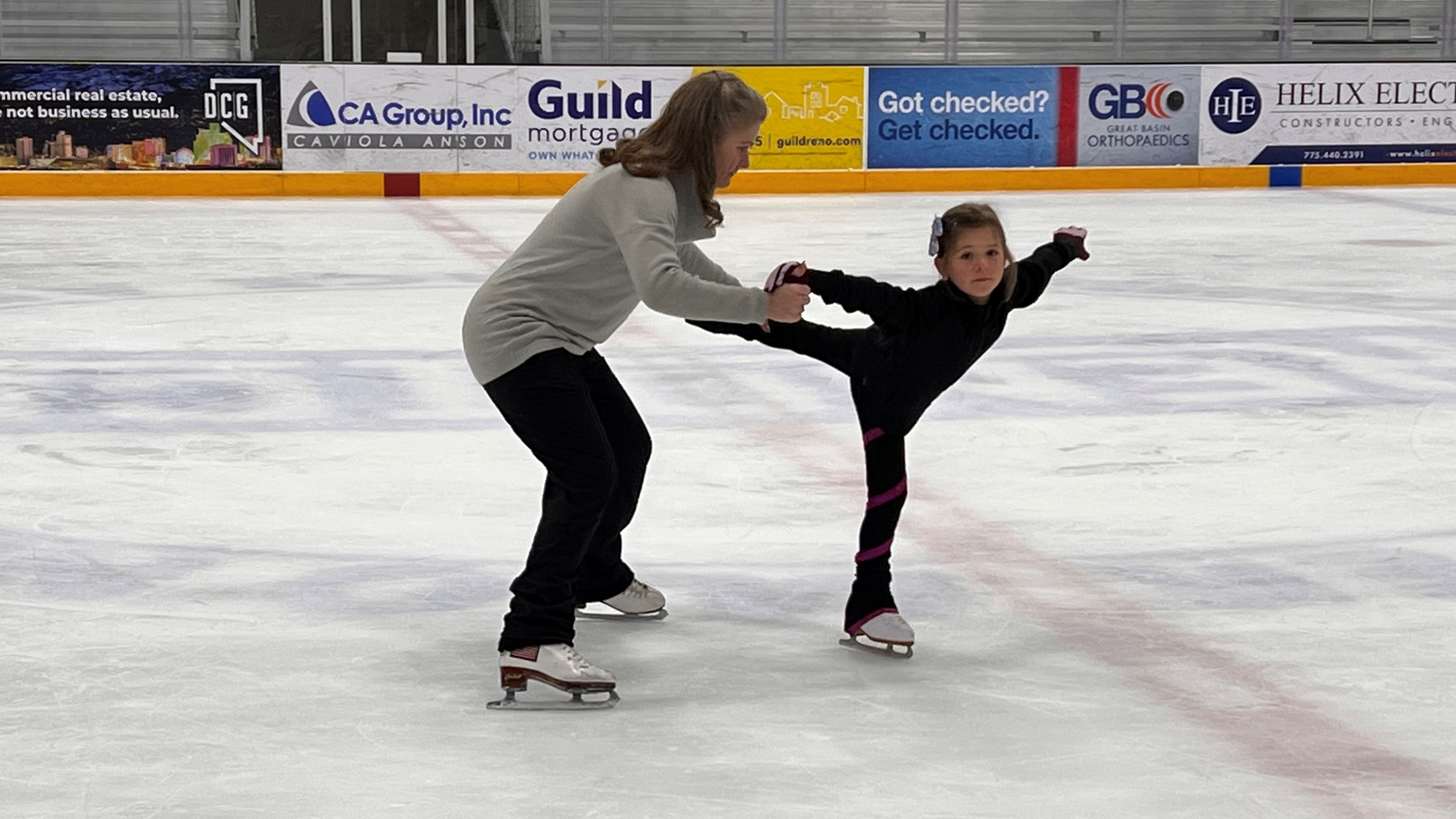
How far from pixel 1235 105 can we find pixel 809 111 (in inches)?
165

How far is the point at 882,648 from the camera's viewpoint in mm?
4176

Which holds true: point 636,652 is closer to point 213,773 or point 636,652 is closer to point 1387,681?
point 213,773

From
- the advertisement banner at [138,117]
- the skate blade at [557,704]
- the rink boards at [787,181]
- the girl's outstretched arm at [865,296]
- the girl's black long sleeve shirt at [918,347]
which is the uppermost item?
the advertisement banner at [138,117]

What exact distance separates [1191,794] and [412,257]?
31.4 feet

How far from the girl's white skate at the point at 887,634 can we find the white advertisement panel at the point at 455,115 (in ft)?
43.3

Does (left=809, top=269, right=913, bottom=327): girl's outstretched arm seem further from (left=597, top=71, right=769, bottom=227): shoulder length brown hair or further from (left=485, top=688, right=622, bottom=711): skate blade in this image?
(left=485, top=688, right=622, bottom=711): skate blade

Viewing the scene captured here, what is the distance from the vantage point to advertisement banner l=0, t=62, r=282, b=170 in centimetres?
1669

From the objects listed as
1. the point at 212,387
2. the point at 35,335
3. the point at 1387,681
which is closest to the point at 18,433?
the point at 212,387

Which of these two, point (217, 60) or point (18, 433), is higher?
point (217, 60)

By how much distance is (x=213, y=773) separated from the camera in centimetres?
339

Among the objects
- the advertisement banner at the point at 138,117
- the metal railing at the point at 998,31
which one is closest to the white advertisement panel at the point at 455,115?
the advertisement banner at the point at 138,117

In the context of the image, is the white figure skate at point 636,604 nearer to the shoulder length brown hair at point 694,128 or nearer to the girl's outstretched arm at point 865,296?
the girl's outstretched arm at point 865,296

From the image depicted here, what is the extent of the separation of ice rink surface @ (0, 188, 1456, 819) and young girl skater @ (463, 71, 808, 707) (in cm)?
21

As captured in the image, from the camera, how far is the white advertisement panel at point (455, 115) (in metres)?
17.1
